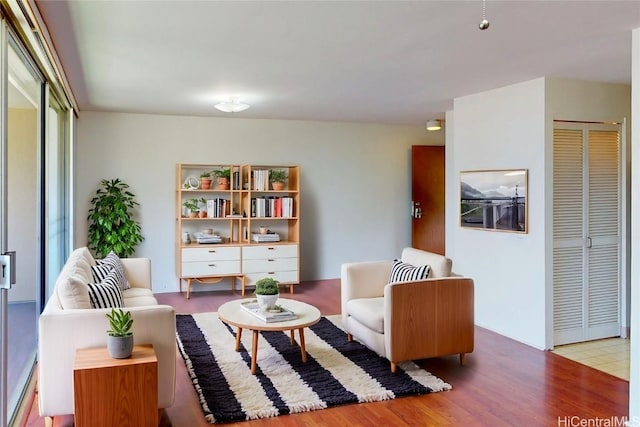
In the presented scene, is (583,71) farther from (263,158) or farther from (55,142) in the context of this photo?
(55,142)

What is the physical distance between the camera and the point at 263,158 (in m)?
7.00

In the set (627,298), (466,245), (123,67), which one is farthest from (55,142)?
(627,298)

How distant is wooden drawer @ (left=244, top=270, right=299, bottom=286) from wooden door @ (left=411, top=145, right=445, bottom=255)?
199 centimetres

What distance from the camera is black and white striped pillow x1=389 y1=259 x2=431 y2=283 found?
3.91 metres

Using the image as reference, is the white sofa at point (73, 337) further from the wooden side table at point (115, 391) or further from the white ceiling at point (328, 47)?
the white ceiling at point (328, 47)

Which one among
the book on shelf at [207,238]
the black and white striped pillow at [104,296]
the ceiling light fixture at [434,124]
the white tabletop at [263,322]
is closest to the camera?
the black and white striped pillow at [104,296]

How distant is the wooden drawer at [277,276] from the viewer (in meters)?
6.48

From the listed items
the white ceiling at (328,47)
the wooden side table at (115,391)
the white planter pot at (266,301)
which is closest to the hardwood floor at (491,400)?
the wooden side table at (115,391)

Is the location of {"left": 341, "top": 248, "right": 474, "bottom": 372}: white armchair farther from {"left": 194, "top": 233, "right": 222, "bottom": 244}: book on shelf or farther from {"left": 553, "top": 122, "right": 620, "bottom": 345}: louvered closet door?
{"left": 194, "top": 233, "right": 222, "bottom": 244}: book on shelf

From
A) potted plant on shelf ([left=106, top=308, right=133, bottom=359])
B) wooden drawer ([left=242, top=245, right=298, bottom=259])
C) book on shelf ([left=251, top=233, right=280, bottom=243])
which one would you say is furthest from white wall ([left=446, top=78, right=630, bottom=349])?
potted plant on shelf ([left=106, top=308, right=133, bottom=359])

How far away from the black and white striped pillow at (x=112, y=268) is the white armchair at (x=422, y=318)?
1.97m

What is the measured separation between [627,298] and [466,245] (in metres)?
1.53

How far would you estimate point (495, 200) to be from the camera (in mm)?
4738

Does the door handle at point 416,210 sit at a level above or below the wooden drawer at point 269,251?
above
